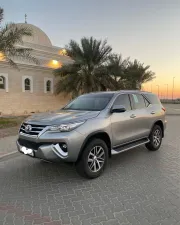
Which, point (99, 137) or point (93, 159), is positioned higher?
point (99, 137)

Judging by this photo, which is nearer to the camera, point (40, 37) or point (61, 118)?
point (61, 118)

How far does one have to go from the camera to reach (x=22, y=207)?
3.29 meters

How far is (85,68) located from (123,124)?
16520 mm

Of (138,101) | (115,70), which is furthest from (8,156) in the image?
(115,70)

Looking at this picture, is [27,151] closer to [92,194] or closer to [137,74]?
[92,194]

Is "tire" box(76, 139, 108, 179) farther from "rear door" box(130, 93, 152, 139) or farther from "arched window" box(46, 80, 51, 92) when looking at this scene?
"arched window" box(46, 80, 51, 92)

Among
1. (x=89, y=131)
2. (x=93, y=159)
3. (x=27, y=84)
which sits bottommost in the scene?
(x=93, y=159)

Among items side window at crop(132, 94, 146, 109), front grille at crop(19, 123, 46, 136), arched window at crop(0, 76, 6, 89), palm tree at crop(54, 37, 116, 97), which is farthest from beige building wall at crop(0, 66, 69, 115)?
side window at crop(132, 94, 146, 109)

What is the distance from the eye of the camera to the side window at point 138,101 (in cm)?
575

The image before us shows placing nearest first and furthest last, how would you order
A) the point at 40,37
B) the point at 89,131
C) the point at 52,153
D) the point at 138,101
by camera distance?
the point at 52,153 < the point at 89,131 < the point at 138,101 < the point at 40,37

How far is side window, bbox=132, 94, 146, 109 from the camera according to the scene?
5746 millimetres

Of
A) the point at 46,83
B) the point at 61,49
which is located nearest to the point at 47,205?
the point at 46,83

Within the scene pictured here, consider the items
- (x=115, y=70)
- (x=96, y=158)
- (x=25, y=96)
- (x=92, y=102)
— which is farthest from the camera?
(x=115, y=70)

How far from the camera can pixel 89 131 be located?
412 cm
